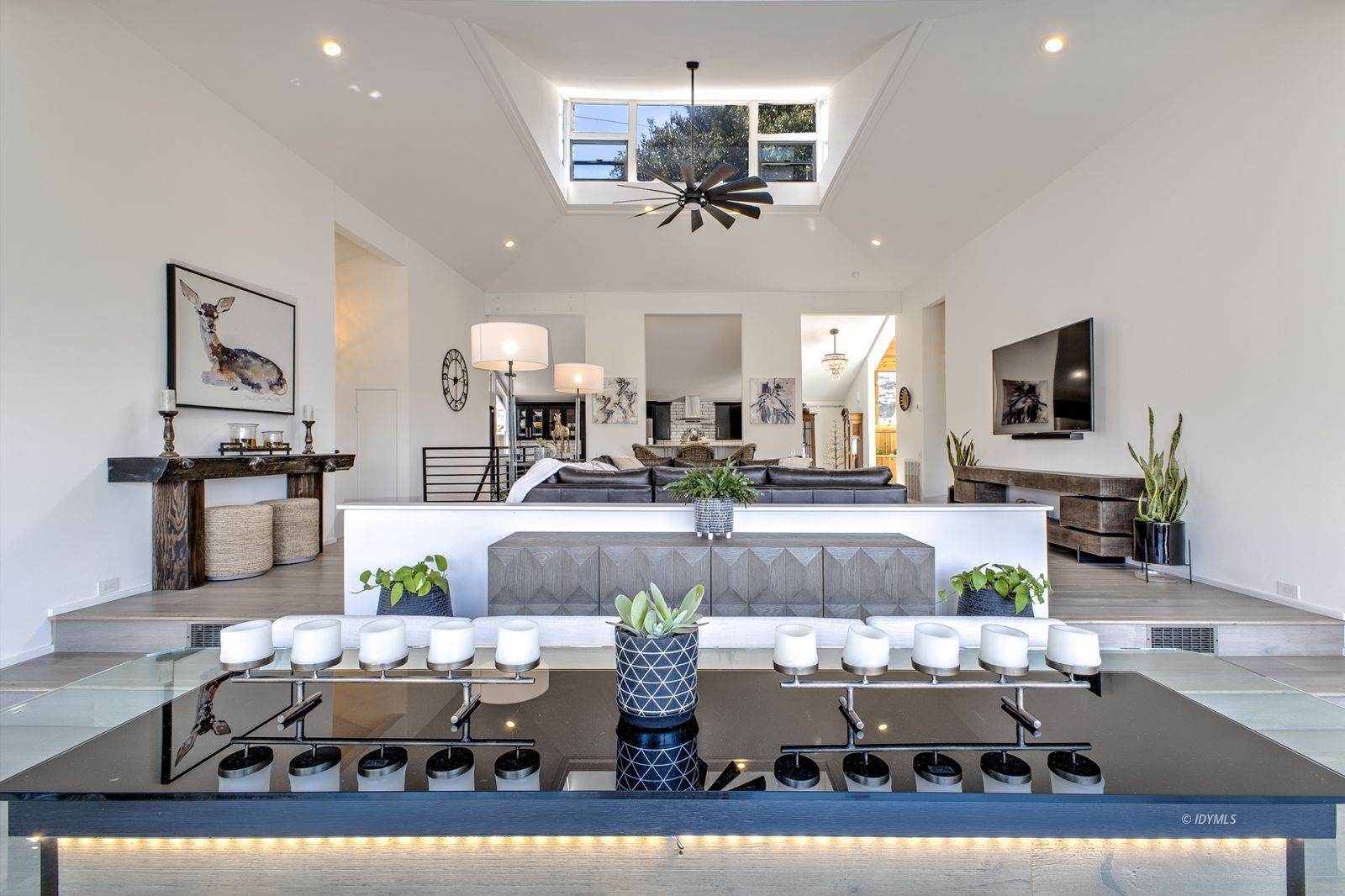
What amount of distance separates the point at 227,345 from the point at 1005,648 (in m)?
5.31

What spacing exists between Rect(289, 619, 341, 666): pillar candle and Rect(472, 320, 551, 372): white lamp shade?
245 centimetres

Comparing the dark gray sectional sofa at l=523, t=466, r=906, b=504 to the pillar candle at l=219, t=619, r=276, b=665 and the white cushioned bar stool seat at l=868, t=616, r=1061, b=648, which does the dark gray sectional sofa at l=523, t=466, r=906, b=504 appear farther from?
the pillar candle at l=219, t=619, r=276, b=665

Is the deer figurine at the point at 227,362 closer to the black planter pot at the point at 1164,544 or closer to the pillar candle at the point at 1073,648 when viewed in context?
the pillar candle at the point at 1073,648

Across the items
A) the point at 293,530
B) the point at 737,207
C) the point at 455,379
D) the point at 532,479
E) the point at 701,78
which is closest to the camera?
the point at 532,479

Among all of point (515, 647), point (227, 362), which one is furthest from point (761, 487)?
point (227, 362)

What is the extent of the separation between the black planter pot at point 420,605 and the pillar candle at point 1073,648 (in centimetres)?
258

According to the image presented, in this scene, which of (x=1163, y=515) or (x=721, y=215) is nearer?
(x=1163, y=515)

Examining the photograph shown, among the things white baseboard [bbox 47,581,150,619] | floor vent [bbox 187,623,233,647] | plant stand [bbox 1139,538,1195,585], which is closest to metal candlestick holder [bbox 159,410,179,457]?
white baseboard [bbox 47,581,150,619]

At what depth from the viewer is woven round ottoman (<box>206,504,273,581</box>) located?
418 centimetres

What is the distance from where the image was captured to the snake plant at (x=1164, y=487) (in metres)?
4.14

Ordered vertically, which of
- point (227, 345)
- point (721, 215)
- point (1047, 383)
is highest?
point (721, 215)

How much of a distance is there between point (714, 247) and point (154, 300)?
656 cm

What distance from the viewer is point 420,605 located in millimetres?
2949

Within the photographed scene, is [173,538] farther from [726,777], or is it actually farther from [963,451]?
[963,451]
